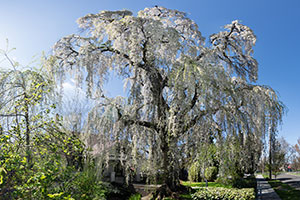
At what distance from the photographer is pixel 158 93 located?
6805 mm

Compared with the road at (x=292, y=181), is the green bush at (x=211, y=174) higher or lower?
higher

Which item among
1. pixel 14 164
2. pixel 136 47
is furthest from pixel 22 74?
pixel 136 47

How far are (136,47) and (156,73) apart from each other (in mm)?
1116

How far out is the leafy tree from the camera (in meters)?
5.86

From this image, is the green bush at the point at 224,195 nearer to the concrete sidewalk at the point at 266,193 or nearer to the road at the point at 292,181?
the concrete sidewalk at the point at 266,193

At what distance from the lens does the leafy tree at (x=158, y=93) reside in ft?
19.2

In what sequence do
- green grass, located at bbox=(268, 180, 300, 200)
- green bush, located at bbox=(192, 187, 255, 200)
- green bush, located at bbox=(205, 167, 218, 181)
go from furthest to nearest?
1. green bush, located at bbox=(205, 167, 218, 181)
2. green grass, located at bbox=(268, 180, 300, 200)
3. green bush, located at bbox=(192, 187, 255, 200)

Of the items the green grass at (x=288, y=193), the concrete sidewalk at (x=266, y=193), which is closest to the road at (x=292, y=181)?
the green grass at (x=288, y=193)

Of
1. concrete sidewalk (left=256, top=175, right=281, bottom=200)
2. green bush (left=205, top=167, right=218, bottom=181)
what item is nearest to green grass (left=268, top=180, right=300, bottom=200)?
concrete sidewalk (left=256, top=175, right=281, bottom=200)

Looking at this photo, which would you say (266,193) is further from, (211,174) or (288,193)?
(211,174)

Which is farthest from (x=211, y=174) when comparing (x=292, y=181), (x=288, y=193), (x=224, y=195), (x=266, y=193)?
(x=224, y=195)

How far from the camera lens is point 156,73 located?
6992 mm

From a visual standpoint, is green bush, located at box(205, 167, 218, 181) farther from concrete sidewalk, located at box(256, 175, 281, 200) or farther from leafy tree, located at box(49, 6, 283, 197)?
leafy tree, located at box(49, 6, 283, 197)

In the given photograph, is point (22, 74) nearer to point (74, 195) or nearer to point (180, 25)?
point (74, 195)
